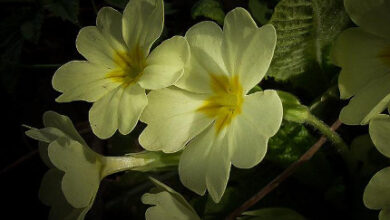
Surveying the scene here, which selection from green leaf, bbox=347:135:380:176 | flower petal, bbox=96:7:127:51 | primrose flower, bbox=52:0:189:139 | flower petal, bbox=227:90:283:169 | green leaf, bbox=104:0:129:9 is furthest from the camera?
green leaf, bbox=104:0:129:9

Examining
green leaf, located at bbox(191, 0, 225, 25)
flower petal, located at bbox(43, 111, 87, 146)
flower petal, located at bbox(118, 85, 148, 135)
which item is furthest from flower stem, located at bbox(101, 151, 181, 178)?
green leaf, located at bbox(191, 0, 225, 25)

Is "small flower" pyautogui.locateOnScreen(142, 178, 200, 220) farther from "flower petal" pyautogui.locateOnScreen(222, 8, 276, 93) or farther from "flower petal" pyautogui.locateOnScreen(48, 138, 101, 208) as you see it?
"flower petal" pyautogui.locateOnScreen(222, 8, 276, 93)

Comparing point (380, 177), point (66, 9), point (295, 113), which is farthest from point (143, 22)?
point (380, 177)

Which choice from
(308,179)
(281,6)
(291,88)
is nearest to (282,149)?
(308,179)

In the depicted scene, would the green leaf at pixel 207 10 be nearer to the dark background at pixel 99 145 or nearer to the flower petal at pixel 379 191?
the dark background at pixel 99 145

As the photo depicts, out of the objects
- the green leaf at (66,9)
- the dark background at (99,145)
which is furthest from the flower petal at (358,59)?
the green leaf at (66,9)

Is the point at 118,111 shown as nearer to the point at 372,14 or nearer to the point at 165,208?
the point at 165,208

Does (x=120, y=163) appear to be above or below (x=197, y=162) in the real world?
below
